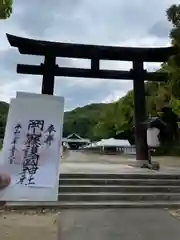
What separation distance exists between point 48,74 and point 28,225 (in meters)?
6.73

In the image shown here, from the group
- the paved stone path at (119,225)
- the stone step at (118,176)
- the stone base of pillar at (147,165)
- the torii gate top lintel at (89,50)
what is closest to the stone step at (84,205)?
the paved stone path at (119,225)

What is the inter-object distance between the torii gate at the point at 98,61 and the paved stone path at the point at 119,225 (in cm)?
557

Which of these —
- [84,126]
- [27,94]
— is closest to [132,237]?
[27,94]

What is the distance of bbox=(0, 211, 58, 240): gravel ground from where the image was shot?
495 cm

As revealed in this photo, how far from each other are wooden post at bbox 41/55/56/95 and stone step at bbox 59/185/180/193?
14.1 ft

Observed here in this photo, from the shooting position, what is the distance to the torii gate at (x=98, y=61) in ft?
37.5

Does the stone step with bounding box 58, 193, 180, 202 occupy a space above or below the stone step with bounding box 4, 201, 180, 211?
above

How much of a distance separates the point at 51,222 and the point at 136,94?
7.40 m

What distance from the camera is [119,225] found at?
5598mm

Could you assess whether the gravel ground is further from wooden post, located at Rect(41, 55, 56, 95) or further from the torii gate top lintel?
the torii gate top lintel

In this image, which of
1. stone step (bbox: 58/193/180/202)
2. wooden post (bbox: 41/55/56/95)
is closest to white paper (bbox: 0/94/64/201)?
stone step (bbox: 58/193/180/202)

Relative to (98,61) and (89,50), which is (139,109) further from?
(89,50)

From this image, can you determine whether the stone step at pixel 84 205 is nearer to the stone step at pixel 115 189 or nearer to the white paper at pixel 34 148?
the stone step at pixel 115 189

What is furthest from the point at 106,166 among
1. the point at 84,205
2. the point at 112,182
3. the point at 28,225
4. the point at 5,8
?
the point at 5,8
